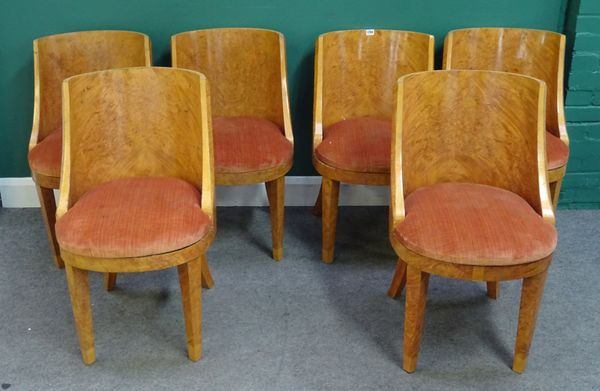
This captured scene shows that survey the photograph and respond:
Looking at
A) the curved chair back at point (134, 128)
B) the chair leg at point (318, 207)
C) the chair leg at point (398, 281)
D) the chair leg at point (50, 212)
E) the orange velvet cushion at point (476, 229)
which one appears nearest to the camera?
the orange velvet cushion at point (476, 229)

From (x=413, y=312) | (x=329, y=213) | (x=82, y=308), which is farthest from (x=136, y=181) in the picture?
(x=413, y=312)

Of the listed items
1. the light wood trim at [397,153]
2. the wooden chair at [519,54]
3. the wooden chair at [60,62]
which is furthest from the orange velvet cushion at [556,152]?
the wooden chair at [60,62]

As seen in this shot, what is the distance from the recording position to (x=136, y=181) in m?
2.02

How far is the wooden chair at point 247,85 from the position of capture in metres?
2.45

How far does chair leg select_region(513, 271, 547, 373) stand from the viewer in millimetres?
1780

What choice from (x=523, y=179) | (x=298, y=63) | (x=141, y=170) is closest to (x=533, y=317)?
(x=523, y=179)

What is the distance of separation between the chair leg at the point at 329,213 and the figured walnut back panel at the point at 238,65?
13.6 inches

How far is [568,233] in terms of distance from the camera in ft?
8.94

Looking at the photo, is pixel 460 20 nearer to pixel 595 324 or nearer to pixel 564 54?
pixel 564 54

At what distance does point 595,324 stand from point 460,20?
1.34 metres

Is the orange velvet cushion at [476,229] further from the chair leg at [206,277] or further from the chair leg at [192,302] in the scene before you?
the chair leg at [206,277]

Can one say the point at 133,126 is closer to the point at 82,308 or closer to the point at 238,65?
the point at 82,308

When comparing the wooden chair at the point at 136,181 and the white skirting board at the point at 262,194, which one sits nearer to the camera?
the wooden chair at the point at 136,181

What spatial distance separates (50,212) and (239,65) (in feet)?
3.04
